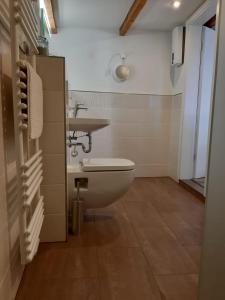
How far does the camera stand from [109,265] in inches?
51.6

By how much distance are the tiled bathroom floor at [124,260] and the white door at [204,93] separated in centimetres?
98

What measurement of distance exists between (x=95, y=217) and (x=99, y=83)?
179 cm

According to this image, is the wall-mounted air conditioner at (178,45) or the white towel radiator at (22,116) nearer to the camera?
the white towel radiator at (22,116)

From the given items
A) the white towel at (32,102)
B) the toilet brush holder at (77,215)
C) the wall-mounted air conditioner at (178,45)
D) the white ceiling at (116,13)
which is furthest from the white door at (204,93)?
the white towel at (32,102)

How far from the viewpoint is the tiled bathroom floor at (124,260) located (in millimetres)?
1117

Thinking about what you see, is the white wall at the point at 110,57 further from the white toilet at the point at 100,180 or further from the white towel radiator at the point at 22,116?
the white towel radiator at the point at 22,116

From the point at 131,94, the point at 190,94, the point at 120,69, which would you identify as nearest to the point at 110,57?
the point at 120,69

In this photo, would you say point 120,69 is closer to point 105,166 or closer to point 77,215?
point 105,166

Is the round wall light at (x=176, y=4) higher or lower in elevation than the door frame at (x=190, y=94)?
higher

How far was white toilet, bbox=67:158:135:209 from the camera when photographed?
1.66 meters

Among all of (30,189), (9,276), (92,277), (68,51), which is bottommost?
(92,277)

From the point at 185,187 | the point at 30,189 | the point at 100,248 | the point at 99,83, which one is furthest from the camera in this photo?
the point at 99,83

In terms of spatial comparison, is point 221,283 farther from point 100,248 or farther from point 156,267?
point 100,248

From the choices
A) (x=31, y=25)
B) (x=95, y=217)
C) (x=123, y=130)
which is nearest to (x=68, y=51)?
(x=123, y=130)
